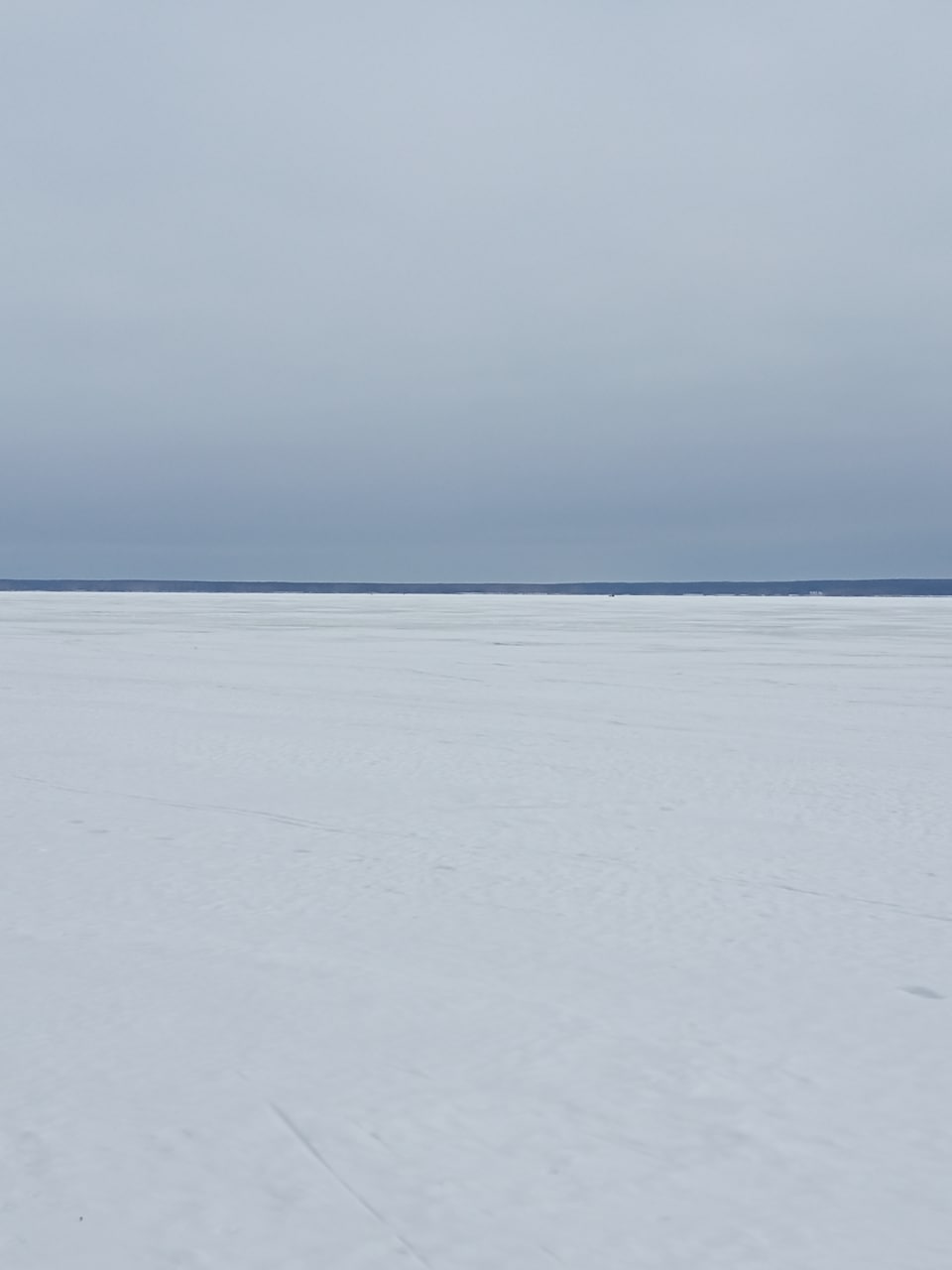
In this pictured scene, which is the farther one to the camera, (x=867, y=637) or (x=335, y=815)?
(x=867, y=637)

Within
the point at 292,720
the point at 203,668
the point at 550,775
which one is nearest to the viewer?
the point at 550,775

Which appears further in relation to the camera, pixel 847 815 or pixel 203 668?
pixel 203 668

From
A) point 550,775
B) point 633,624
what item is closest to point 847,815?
point 550,775

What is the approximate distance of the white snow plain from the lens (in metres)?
2.72

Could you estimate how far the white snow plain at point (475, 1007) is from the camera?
272 cm

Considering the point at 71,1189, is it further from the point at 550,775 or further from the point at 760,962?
the point at 550,775

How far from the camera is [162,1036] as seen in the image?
3691 mm

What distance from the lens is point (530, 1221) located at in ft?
8.87

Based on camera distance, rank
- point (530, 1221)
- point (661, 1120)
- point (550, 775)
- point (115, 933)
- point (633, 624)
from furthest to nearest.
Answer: point (633, 624)
point (550, 775)
point (115, 933)
point (661, 1120)
point (530, 1221)

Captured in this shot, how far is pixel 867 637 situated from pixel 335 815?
67.4ft

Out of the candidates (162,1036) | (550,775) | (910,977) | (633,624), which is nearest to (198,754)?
(550,775)

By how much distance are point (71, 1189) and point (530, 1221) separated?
112cm

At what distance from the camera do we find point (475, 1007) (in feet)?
12.9

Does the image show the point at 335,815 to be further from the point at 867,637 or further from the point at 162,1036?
the point at 867,637
